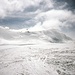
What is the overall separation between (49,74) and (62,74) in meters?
0.85

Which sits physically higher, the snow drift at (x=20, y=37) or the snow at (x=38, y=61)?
the snow drift at (x=20, y=37)

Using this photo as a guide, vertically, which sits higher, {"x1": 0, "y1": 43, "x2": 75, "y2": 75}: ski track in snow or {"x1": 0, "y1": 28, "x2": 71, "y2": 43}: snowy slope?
{"x1": 0, "y1": 28, "x2": 71, "y2": 43}: snowy slope

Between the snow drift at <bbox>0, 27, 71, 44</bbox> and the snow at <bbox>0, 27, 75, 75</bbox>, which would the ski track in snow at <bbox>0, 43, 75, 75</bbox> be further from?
the snow drift at <bbox>0, 27, 71, 44</bbox>

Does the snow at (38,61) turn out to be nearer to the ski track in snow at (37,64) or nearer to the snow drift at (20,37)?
the ski track in snow at (37,64)

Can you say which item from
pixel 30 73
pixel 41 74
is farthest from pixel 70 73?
pixel 30 73

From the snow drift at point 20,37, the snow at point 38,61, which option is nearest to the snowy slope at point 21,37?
the snow drift at point 20,37

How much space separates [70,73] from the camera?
6.46 metres

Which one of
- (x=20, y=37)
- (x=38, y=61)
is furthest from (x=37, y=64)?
(x=20, y=37)

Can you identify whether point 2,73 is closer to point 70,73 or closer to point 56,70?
point 56,70

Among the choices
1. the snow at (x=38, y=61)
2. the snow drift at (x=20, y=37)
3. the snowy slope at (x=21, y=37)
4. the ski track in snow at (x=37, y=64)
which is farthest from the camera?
the snowy slope at (x=21, y=37)

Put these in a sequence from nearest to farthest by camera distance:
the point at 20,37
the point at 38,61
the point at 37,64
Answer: the point at 37,64 < the point at 38,61 < the point at 20,37

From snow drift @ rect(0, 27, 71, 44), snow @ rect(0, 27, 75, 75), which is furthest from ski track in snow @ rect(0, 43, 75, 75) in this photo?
snow drift @ rect(0, 27, 71, 44)

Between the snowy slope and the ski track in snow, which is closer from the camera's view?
the ski track in snow

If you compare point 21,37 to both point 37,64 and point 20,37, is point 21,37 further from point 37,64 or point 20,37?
point 37,64
